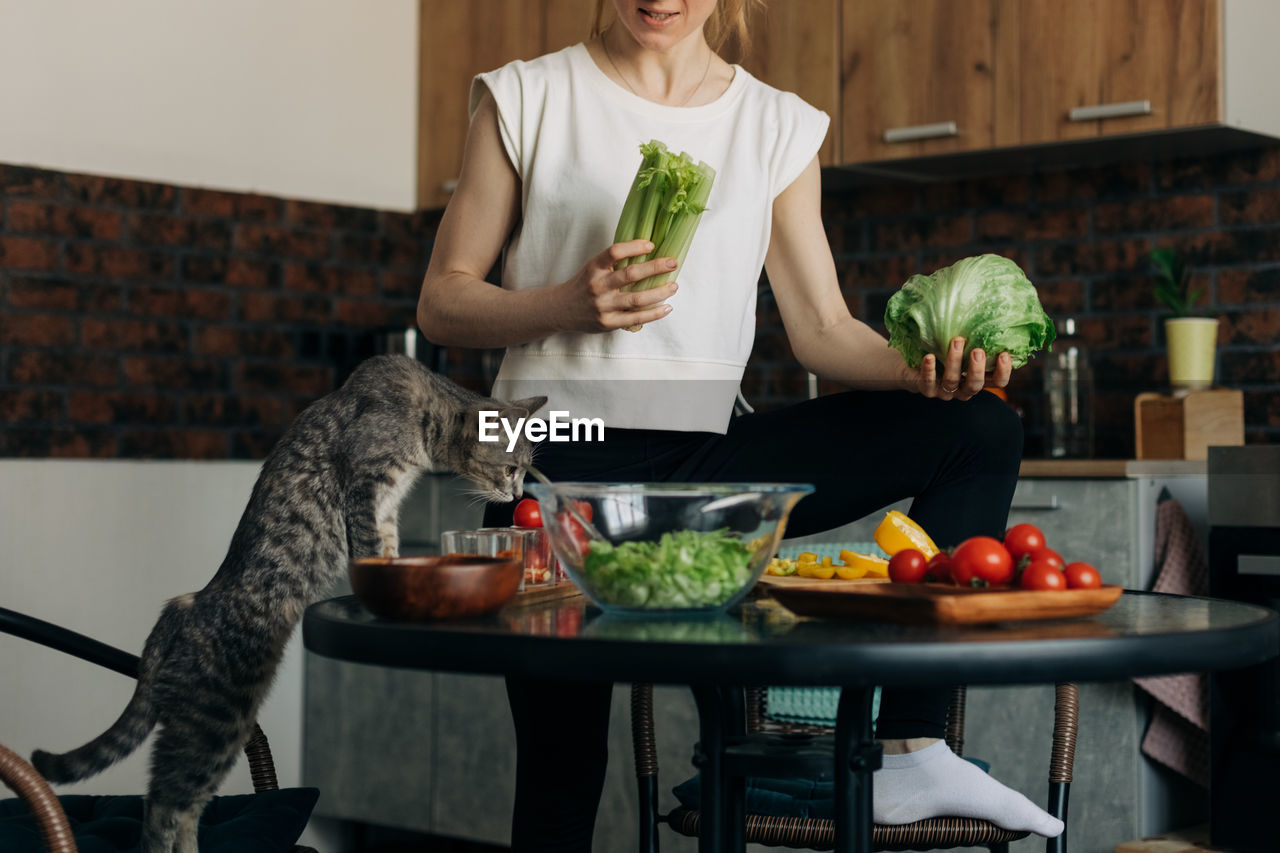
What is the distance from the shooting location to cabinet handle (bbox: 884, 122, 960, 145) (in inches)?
136

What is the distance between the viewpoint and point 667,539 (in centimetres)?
125

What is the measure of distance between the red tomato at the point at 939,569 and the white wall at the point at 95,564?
2.90m

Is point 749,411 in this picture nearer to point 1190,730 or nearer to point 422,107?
point 1190,730

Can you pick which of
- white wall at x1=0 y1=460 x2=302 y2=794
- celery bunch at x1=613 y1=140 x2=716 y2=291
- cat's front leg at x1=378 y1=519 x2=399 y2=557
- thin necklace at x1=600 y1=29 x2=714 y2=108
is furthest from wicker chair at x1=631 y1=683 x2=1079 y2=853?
white wall at x1=0 y1=460 x2=302 y2=794

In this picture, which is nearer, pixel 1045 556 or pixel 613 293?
pixel 1045 556

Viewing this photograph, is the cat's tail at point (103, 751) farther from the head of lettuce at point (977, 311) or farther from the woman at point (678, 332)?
the head of lettuce at point (977, 311)

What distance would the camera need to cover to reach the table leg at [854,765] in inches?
49.1

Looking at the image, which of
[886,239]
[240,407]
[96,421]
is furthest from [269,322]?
[886,239]

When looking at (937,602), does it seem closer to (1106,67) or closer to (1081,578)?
(1081,578)

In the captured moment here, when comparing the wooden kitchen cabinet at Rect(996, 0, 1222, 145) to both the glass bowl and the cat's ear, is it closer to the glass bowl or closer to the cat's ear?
the cat's ear

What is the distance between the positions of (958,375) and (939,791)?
484 millimetres

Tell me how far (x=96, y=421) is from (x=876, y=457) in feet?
9.10

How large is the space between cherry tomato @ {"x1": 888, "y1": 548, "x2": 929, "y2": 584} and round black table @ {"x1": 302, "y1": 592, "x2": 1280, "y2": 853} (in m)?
0.13

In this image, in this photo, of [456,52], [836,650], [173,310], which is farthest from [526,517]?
[456,52]
